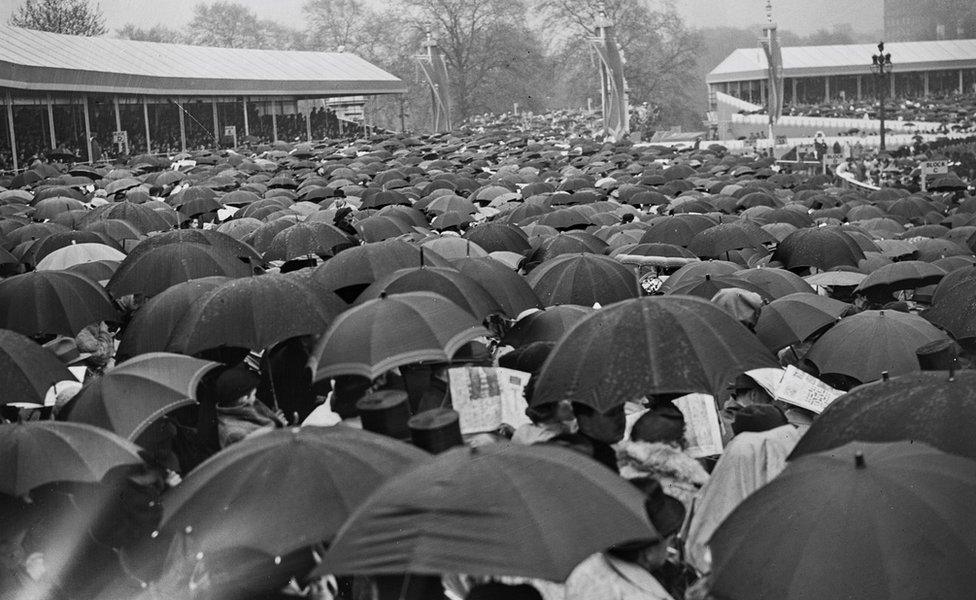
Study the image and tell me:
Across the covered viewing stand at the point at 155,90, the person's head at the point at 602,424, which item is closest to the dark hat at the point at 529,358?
the person's head at the point at 602,424

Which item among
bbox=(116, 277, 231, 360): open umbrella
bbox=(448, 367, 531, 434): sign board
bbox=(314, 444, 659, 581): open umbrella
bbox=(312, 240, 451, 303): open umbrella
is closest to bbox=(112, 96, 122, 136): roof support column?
bbox=(312, 240, 451, 303): open umbrella

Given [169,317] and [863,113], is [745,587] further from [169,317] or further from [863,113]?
[863,113]

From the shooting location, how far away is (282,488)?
133 inches

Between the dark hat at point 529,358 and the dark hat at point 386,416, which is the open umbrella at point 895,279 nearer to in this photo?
the dark hat at point 529,358

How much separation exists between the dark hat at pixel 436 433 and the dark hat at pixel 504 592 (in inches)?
27.7

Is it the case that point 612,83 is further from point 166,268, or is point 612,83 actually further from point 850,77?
point 850,77

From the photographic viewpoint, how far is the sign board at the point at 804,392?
518 centimetres

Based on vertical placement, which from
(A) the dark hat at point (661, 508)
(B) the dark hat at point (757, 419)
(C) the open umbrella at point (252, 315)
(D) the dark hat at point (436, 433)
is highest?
(C) the open umbrella at point (252, 315)

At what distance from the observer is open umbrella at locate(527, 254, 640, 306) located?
7.14 m

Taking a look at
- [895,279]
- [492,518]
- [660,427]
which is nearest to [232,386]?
[660,427]

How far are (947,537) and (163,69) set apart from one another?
39000 mm

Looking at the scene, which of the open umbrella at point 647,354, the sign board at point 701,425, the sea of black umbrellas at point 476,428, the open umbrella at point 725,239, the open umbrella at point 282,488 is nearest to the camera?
the sea of black umbrellas at point 476,428

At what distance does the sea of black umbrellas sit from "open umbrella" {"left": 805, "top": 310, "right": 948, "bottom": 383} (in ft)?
0.05

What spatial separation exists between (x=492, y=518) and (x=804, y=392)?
2.75 metres
